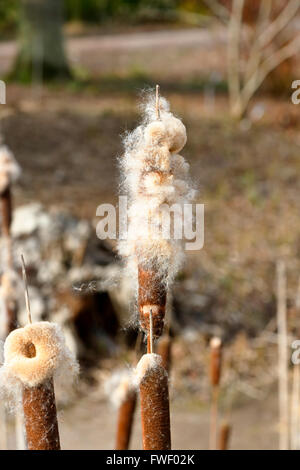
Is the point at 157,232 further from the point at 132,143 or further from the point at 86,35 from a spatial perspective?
the point at 86,35

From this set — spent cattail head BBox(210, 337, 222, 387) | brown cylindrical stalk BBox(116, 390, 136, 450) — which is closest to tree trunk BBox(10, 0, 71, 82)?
spent cattail head BBox(210, 337, 222, 387)

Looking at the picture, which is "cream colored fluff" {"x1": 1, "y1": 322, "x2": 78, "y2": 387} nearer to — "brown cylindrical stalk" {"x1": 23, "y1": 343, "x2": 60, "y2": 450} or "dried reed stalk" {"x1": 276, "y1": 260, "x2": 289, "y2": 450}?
"brown cylindrical stalk" {"x1": 23, "y1": 343, "x2": 60, "y2": 450}

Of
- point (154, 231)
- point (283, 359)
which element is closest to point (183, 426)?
point (283, 359)

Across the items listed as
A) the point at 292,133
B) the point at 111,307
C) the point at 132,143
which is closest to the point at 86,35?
the point at 292,133

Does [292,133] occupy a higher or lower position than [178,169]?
higher

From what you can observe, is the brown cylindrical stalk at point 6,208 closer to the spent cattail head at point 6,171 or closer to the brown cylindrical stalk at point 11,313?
the spent cattail head at point 6,171

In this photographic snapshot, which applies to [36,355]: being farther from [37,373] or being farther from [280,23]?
[280,23]
